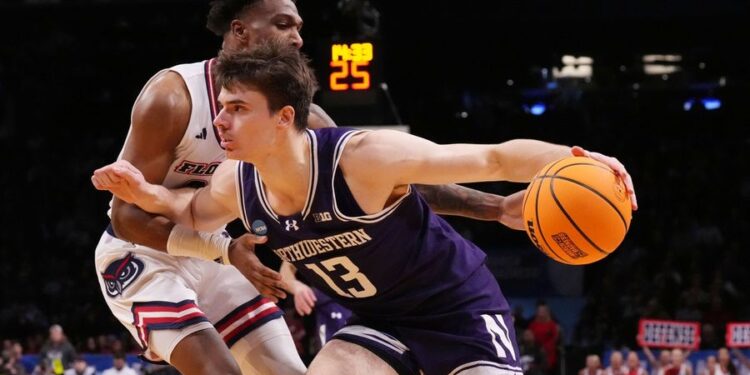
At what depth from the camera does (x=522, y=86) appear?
1864 centimetres

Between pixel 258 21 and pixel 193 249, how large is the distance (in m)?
1.04

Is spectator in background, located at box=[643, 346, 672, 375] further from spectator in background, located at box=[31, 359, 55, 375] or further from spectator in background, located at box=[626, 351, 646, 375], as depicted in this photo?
spectator in background, located at box=[31, 359, 55, 375]

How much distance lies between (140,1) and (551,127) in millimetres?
6635

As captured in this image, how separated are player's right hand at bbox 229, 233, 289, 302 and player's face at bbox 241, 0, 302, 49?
100 cm

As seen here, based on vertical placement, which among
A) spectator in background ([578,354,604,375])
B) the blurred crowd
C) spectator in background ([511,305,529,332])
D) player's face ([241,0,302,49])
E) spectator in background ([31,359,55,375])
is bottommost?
spectator in background ([31,359,55,375])

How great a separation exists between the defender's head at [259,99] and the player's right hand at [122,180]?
0.47m

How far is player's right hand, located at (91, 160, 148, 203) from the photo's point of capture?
4.20 metres

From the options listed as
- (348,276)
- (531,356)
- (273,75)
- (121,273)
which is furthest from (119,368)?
(273,75)

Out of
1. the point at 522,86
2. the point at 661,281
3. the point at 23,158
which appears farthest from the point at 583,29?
the point at 23,158

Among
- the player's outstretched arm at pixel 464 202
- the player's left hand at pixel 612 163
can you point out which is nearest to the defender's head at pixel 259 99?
the player's outstretched arm at pixel 464 202

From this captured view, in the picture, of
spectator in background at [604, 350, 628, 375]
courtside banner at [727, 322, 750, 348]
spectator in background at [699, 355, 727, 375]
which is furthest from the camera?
courtside banner at [727, 322, 750, 348]

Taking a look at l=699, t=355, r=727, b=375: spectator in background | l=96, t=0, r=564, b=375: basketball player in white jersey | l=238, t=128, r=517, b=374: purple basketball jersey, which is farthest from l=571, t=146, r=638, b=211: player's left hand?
l=699, t=355, r=727, b=375: spectator in background

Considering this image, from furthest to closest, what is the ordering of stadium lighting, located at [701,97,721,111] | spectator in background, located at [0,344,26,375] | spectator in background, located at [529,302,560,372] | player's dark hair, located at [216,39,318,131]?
stadium lighting, located at [701,97,721,111] < spectator in background, located at [0,344,26,375] < spectator in background, located at [529,302,560,372] < player's dark hair, located at [216,39,318,131]

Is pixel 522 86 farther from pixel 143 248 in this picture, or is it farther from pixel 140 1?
pixel 143 248
